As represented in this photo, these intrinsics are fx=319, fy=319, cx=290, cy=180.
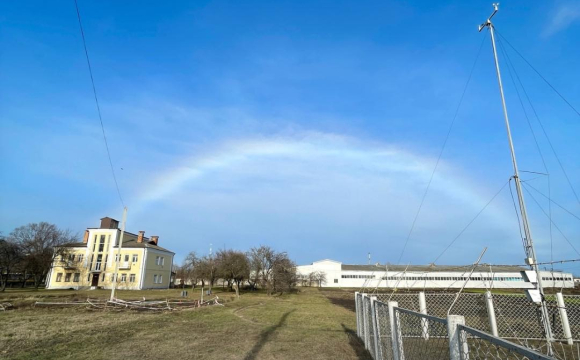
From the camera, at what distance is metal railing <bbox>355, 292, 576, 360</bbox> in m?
2.04

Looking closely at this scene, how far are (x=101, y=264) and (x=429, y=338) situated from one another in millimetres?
60492

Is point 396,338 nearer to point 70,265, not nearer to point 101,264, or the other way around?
point 101,264

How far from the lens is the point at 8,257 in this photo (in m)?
47.6

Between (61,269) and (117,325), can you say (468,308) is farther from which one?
(61,269)

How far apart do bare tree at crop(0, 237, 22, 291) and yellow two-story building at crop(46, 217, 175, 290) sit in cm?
497

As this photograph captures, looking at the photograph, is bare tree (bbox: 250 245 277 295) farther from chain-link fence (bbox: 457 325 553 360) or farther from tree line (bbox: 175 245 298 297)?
chain-link fence (bbox: 457 325 553 360)

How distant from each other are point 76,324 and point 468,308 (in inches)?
610

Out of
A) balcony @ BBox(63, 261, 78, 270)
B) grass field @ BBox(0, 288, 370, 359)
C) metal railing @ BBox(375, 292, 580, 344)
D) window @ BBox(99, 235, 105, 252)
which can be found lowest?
grass field @ BBox(0, 288, 370, 359)

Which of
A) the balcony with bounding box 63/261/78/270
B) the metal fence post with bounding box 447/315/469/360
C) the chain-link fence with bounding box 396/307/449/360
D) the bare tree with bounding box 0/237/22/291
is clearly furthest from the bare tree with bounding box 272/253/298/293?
the metal fence post with bounding box 447/315/469/360

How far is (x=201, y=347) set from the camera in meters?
9.33

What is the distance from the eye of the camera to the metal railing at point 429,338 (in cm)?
204

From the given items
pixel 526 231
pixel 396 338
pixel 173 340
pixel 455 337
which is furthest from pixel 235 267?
pixel 455 337

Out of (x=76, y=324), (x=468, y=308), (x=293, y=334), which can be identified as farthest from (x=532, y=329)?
(x=76, y=324)

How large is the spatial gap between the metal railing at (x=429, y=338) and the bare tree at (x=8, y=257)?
5793 cm
